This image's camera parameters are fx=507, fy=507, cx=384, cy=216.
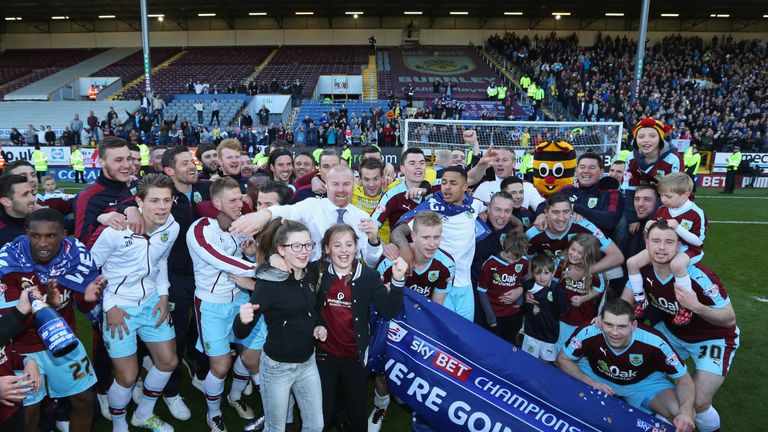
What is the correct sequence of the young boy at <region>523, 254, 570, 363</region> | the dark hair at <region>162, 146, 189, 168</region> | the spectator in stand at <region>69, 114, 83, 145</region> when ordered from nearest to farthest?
the dark hair at <region>162, 146, 189, 168</region>
the young boy at <region>523, 254, 570, 363</region>
the spectator in stand at <region>69, 114, 83, 145</region>

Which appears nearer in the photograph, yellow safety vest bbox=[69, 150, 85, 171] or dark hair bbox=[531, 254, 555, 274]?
dark hair bbox=[531, 254, 555, 274]

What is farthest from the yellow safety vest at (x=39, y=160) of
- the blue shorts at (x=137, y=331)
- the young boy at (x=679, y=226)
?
the young boy at (x=679, y=226)

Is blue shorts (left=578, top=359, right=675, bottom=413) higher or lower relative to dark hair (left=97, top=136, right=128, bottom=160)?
lower

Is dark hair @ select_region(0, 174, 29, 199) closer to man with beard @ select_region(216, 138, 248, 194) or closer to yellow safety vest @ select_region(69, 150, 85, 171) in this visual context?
man with beard @ select_region(216, 138, 248, 194)

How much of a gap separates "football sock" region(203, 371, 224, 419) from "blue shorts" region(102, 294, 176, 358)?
505 millimetres

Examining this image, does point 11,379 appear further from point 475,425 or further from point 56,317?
point 475,425

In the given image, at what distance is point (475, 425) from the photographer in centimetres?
394

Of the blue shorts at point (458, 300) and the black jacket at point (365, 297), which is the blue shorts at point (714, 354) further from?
the black jacket at point (365, 297)

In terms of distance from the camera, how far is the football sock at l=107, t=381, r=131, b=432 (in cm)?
416

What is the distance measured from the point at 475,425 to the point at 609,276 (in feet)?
8.15

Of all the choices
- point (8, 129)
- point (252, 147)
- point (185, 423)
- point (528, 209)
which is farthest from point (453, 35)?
point (185, 423)

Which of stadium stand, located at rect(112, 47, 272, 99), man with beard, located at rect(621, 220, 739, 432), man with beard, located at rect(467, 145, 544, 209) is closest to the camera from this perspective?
man with beard, located at rect(621, 220, 739, 432)

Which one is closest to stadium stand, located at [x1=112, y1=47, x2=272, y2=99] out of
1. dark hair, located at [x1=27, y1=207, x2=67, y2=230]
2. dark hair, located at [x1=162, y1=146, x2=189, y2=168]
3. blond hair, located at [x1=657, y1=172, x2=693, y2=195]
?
dark hair, located at [x1=162, y1=146, x2=189, y2=168]

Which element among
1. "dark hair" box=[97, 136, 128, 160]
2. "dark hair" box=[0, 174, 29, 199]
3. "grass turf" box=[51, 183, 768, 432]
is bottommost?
"grass turf" box=[51, 183, 768, 432]
